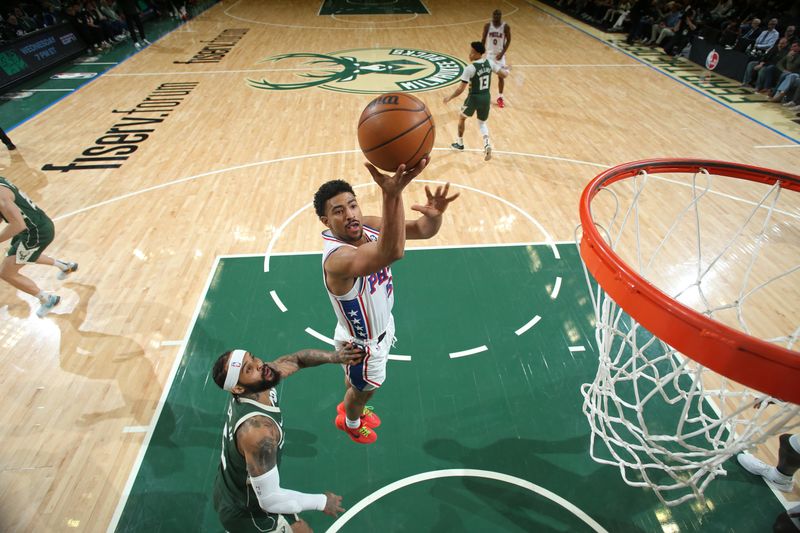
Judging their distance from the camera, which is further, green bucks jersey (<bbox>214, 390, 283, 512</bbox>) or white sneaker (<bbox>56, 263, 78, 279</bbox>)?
white sneaker (<bbox>56, 263, 78, 279</bbox>)

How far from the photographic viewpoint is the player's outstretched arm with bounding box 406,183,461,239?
2.40 metres

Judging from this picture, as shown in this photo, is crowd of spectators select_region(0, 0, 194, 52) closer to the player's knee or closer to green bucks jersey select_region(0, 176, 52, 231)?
green bucks jersey select_region(0, 176, 52, 231)

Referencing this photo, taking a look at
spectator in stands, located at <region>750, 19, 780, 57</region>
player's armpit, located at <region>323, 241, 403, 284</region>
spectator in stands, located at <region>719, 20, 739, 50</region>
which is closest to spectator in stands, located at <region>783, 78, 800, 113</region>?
spectator in stands, located at <region>750, 19, 780, 57</region>

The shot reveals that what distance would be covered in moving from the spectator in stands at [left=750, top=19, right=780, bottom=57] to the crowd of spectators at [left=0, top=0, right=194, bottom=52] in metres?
17.3

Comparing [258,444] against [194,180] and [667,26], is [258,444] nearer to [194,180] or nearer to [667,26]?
[194,180]

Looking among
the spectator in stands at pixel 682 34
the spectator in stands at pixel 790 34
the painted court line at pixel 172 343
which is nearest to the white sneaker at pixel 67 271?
the painted court line at pixel 172 343

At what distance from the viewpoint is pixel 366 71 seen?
11.6 meters

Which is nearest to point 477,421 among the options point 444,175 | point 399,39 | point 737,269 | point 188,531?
point 188,531

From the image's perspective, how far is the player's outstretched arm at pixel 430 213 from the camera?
2.40 meters

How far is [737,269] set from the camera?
508 centimetres

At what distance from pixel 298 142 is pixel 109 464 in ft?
20.1

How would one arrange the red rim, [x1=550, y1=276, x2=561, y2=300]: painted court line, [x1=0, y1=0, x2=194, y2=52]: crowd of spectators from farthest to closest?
[x1=0, y1=0, x2=194, y2=52]: crowd of spectators < [x1=550, y1=276, x2=561, y2=300]: painted court line < the red rim

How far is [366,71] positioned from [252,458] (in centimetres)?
1132

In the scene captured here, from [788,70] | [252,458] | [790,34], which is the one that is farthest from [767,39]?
[252,458]
